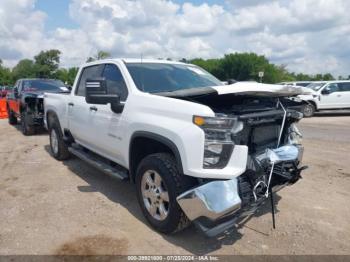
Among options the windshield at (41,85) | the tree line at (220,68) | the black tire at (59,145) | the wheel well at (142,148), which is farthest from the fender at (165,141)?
the tree line at (220,68)

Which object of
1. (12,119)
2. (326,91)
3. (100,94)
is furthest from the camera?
(326,91)

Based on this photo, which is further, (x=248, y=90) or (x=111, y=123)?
(x=111, y=123)

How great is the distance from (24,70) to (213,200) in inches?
3934

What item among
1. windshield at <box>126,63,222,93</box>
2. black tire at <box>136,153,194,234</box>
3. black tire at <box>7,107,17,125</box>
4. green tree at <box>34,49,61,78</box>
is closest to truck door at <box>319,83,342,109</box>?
windshield at <box>126,63,222,93</box>

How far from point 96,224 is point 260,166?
2.04m

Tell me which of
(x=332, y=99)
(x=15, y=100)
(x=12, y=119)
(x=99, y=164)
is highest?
(x=15, y=100)

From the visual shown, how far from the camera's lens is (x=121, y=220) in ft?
14.5

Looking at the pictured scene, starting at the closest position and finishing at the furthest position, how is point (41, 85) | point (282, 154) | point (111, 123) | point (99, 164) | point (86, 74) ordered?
1. point (282, 154)
2. point (111, 123)
3. point (99, 164)
4. point (86, 74)
5. point (41, 85)

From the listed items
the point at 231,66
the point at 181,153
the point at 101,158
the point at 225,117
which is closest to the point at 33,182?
the point at 101,158

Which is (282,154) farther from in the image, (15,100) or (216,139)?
(15,100)

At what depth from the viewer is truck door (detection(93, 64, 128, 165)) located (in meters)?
4.62

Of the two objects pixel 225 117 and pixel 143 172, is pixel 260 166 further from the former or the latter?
pixel 143 172

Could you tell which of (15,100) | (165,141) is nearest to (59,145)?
(165,141)

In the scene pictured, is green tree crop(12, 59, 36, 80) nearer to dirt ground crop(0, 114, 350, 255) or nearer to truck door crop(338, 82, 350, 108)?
truck door crop(338, 82, 350, 108)
